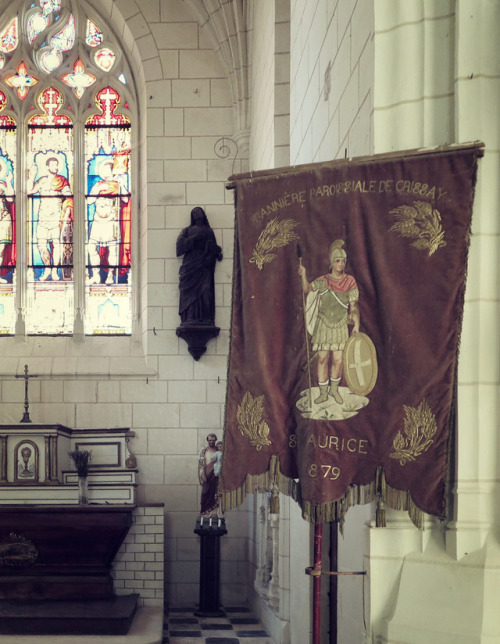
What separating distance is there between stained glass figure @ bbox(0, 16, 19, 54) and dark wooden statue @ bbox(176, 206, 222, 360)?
9.68ft

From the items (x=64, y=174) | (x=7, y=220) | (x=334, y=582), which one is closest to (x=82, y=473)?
(x=7, y=220)

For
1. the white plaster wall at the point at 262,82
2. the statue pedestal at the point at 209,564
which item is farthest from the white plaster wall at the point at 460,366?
the statue pedestal at the point at 209,564

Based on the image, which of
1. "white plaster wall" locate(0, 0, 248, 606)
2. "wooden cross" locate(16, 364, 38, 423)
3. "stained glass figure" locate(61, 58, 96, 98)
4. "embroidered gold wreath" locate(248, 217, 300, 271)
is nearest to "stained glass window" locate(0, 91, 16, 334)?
"white plaster wall" locate(0, 0, 248, 606)

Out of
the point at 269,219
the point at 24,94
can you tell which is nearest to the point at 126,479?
the point at 24,94

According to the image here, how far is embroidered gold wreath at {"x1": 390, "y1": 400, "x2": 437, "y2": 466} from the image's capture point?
11.6 feet

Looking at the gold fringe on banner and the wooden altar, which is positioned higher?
→ the gold fringe on banner

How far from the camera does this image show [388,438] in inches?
141

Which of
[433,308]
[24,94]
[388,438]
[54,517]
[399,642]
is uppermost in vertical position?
[24,94]

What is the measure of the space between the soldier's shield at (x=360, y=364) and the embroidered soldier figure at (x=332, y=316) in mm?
25

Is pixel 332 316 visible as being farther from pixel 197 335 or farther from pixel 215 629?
pixel 197 335

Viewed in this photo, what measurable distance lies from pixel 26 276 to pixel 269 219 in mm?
7272

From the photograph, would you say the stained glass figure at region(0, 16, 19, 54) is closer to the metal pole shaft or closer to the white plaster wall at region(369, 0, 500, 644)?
the metal pole shaft

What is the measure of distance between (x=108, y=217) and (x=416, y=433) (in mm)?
7657

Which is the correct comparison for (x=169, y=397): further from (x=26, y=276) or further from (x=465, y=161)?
(x=465, y=161)
